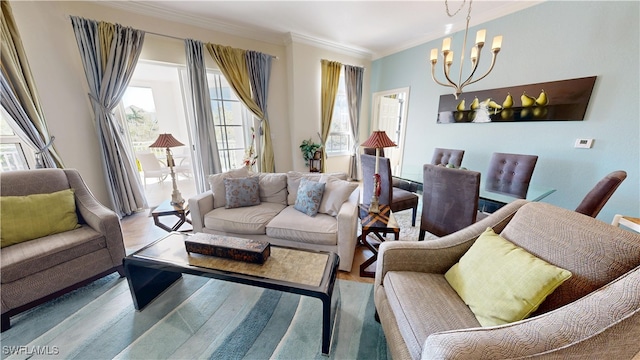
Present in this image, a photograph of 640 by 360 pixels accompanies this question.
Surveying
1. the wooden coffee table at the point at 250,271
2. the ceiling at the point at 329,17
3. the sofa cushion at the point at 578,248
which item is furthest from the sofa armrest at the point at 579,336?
the ceiling at the point at 329,17

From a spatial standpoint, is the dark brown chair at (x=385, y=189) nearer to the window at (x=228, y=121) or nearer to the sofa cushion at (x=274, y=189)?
the sofa cushion at (x=274, y=189)

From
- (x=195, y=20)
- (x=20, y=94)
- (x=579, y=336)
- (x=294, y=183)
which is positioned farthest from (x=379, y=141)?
(x=20, y=94)

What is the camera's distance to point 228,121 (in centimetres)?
361

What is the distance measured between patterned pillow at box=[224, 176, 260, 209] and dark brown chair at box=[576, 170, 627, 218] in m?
2.78

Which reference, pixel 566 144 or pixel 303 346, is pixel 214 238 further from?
pixel 566 144

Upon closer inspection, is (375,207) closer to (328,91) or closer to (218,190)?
(218,190)

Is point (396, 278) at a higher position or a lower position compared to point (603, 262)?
lower

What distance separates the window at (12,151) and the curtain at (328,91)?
153 inches

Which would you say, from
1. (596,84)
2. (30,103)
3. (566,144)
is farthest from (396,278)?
(30,103)

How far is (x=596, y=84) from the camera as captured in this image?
86.7 inches

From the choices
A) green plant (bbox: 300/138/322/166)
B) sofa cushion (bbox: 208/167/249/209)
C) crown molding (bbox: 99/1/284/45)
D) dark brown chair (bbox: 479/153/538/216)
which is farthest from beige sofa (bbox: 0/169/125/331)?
dark brown chair (bbox: 479/153/538/216)

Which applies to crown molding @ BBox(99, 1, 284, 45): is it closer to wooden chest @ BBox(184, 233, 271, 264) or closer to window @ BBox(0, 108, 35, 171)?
window @ BBox(0, 108, 35, 171)

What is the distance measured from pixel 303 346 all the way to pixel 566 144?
3.48 metres

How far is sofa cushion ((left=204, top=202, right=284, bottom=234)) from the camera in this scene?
2006mm
